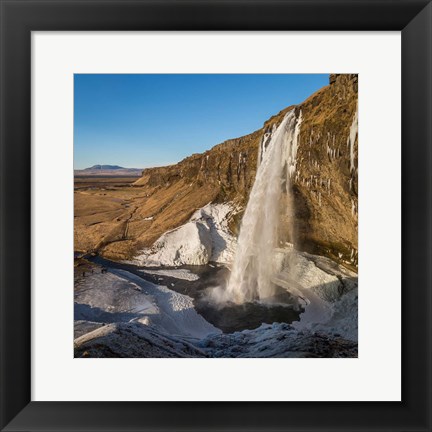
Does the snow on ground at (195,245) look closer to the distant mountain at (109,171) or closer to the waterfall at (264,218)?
the waterfall at (264,218)

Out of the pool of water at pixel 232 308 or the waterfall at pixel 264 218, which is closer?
the pool of water at pixel 232 308

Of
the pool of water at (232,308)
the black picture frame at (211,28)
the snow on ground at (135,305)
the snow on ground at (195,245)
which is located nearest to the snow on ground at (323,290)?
the pool of water at (232,308)

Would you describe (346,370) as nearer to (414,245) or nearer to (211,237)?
(414,245)

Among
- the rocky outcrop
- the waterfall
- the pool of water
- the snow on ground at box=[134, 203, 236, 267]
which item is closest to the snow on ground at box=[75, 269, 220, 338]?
the pool of water

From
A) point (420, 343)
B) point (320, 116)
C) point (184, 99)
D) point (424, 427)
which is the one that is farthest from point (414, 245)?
point (184, 99)

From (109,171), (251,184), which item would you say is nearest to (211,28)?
(109,171)
